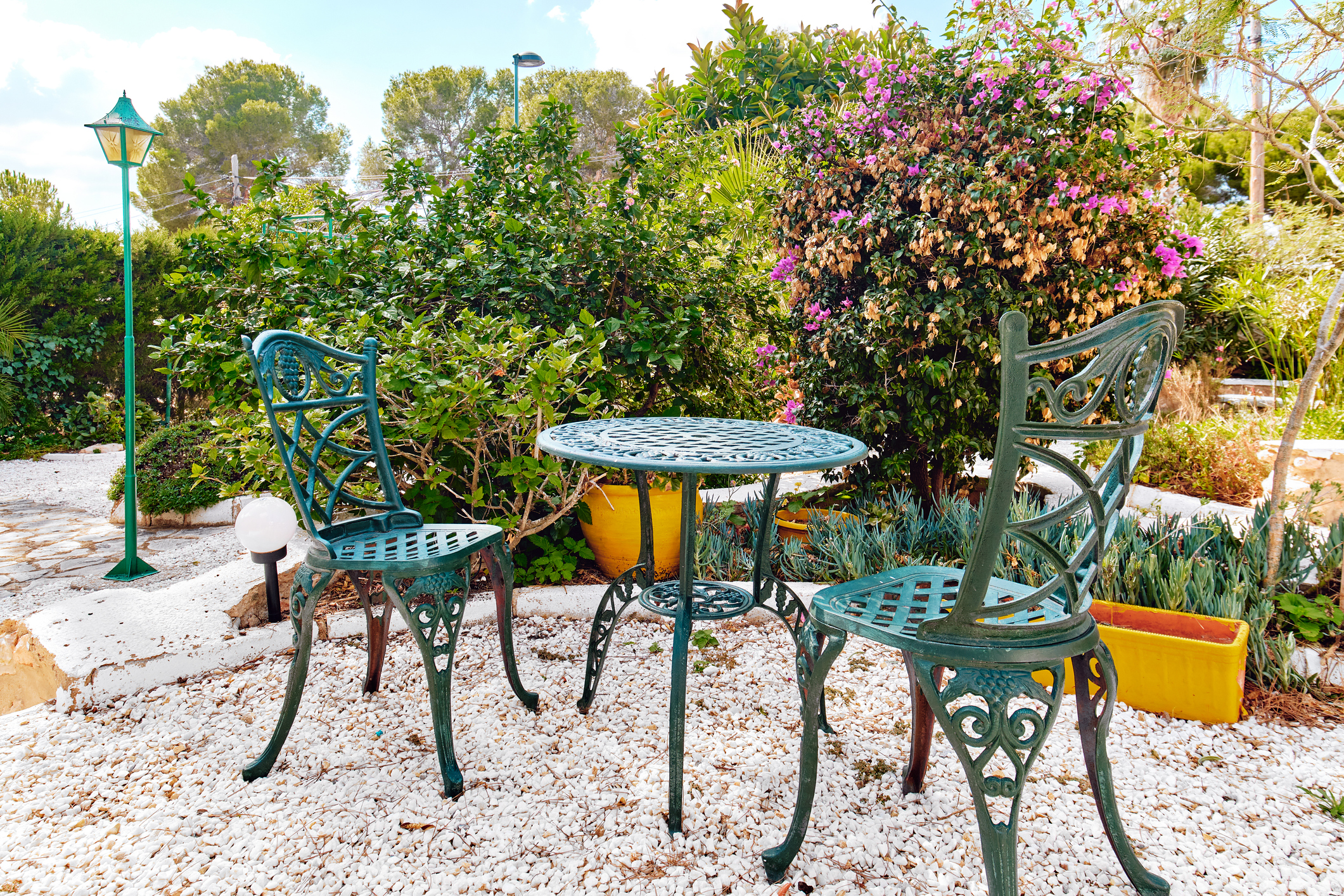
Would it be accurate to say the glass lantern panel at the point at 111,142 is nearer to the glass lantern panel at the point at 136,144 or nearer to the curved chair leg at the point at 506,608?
the glass lantern panel at the point at 136,144

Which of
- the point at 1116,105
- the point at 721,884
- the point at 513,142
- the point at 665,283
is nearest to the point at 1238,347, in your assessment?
the point at 1116,105

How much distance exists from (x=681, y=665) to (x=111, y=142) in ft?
14.3

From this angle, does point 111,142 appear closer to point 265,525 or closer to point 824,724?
point 265,525

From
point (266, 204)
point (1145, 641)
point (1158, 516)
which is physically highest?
point (266, 204)

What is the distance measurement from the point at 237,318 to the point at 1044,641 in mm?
3359

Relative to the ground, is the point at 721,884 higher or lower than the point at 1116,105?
lower

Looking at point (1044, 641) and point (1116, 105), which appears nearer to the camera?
point (1044, 641)

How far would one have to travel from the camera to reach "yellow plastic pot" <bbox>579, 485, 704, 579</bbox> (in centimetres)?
284

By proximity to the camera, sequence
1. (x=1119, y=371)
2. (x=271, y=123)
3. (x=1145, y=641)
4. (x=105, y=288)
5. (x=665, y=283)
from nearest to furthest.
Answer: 1. (x=1119, y=371)
2. (x=1145, y=641)
3. (x=665, y=283)
4. (x=105, y=288)
5. (x=271, y=123)

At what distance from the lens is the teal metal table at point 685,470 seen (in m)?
1.43

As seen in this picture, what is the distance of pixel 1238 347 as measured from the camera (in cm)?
646

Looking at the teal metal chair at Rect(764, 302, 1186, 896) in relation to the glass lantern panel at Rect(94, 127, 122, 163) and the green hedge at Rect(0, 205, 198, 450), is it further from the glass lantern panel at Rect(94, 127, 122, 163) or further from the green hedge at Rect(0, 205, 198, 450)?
the green hedge at Rect(0, 205, 198, 450)

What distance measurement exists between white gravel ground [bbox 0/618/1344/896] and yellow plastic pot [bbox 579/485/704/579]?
31.7 inches

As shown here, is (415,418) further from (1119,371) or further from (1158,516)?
(1158,516)
